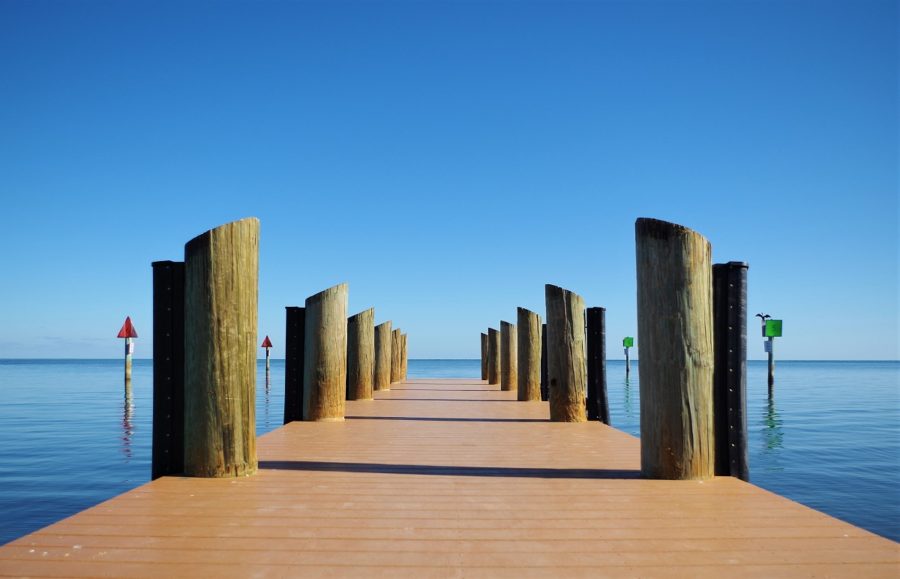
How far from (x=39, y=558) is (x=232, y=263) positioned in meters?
2.39

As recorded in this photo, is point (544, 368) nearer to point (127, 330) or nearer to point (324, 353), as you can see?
point (324, 353)

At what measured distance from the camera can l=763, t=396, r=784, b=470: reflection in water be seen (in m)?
12.6

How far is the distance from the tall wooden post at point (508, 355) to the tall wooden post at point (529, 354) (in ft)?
7.69

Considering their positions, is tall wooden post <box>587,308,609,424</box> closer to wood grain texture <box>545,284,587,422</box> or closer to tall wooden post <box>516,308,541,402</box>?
wood grain texture <box>545,284,587,422</box>

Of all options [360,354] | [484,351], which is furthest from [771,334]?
[360,354]

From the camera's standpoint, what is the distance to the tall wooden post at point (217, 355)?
5.04m

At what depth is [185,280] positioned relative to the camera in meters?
5.16

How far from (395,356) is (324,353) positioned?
39.9ft

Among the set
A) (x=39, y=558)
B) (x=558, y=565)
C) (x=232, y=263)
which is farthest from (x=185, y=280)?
(x=558, y=565)

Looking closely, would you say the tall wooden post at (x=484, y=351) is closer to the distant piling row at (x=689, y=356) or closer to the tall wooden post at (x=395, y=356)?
the tall wooden post at (x=395, y=356)

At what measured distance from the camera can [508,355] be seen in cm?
1589

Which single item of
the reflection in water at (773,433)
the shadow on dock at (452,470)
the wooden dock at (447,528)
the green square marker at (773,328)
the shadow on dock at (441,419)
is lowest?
the reflection in water at (773,433)

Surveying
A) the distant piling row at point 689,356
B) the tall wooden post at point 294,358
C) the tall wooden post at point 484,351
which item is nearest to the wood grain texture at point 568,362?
the tall wooden post at point 294,358

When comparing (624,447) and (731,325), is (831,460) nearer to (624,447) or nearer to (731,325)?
(624,447)
